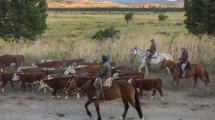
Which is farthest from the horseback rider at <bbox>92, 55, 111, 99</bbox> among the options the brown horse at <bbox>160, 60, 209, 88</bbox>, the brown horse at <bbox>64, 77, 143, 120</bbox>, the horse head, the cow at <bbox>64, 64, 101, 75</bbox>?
the horse head

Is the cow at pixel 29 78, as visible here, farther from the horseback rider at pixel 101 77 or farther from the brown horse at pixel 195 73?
the brown horse at pixel 195 73

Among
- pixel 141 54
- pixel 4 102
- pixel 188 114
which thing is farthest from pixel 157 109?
pixel 141 54

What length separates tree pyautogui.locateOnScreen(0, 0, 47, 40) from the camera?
31.0 metres

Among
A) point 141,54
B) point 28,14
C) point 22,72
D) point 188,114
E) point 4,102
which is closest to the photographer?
point 188,114

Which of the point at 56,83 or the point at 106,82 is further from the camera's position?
the point at 56,83

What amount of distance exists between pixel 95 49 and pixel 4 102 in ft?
32.0

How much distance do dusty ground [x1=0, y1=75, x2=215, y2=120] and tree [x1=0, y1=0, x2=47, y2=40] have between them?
1080cm

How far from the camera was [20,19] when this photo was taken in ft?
103

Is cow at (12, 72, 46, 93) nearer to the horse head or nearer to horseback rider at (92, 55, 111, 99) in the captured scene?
horseback rider at (92, 55, 111, 99)

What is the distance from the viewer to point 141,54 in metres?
25.1

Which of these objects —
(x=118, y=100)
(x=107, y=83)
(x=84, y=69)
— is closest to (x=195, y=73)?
(x=118, y=100)

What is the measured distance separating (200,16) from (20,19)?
13.6m

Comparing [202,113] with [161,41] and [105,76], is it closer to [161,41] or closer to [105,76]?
[105,76]

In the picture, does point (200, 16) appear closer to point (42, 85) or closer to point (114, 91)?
point (42, 85)
